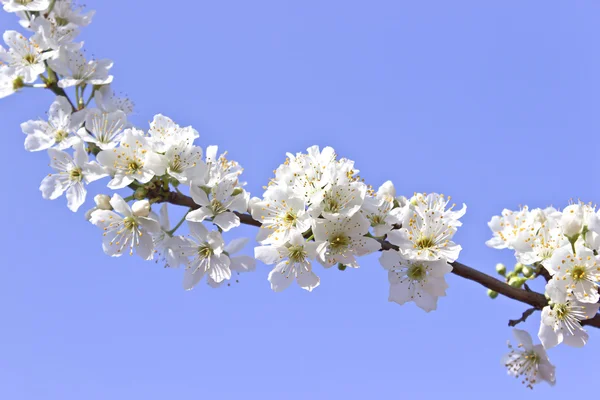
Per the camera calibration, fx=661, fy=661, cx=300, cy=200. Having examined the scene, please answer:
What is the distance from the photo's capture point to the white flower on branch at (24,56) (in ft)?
12.4

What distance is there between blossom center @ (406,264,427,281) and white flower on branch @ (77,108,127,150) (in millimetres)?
1811

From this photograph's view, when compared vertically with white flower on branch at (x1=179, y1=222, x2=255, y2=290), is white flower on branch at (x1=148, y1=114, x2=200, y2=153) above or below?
above

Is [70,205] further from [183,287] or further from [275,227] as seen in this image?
[275,227]

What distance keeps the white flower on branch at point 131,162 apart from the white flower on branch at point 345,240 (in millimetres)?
941

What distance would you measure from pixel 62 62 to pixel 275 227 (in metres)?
1.56

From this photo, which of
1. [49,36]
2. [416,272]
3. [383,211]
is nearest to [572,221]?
[416,272]

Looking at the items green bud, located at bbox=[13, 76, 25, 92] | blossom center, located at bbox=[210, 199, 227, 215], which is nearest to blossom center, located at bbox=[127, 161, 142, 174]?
blossom center, located at bbox=[210, 199, 227, 215]

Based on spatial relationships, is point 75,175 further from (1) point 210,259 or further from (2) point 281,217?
(2) point 281,217

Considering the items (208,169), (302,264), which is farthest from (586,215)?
(208,169)

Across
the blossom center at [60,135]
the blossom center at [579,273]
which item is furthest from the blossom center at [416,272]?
the blossom center at [60,135]

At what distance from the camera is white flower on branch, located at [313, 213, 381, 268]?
3480 millimetres

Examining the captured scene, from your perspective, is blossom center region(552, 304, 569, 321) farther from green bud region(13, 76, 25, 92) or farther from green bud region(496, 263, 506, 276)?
green bud region(13, 76, 25, 92)

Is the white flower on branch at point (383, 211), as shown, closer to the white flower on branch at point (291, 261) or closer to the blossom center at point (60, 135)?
the white flower on branch at point (291, 261)

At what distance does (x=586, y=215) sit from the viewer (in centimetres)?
382
